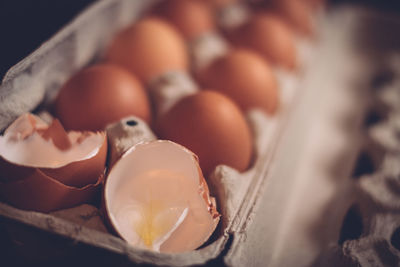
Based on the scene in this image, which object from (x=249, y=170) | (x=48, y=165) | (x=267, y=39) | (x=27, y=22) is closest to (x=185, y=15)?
(x=267, y=39)

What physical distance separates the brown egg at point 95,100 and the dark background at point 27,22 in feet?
0.39

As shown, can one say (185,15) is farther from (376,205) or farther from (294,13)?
(376,205)

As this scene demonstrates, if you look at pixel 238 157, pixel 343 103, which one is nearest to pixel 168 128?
pixel 238 157

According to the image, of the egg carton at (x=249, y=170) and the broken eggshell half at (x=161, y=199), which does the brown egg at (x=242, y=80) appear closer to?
the egg carton at (x=249, y=170)

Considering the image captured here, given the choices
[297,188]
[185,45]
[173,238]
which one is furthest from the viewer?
[185,45]

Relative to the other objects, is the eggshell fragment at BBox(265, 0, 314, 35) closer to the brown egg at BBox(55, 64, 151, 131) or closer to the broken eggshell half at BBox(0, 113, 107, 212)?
the brown egg at BBox(55, 64, 151, 131)

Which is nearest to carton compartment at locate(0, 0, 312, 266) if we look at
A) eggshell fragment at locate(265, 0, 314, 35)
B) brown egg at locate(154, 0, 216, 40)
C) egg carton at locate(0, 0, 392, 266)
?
egg carton at locate(0, 0, 392, 266)

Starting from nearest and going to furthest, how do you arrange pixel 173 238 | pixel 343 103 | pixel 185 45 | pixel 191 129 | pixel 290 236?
pixel 173 238
pixel 191 129
pixel 290 236
pixel 185 45
pixel 343 103

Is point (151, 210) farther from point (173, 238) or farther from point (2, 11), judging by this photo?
point (2, 11)

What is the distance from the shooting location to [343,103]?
4.50ft

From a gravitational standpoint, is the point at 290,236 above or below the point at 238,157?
below

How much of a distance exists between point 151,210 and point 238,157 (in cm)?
23

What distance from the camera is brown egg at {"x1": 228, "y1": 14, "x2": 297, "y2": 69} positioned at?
1133mm

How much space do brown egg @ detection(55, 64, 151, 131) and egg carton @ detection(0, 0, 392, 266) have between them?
0.06m
